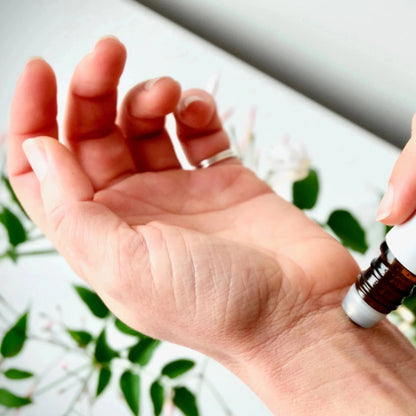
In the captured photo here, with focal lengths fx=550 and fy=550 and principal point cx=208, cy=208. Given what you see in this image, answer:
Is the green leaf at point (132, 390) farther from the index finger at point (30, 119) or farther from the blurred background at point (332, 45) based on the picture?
the blurred background at point (332, 45)

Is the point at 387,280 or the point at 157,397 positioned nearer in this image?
the point at 387,280

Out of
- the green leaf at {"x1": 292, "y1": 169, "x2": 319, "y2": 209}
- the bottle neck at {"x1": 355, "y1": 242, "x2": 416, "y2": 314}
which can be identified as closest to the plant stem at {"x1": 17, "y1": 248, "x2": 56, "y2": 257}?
the green leaf at {"x1": 292, "y1": 169, "x2": 319, "y2": 209}

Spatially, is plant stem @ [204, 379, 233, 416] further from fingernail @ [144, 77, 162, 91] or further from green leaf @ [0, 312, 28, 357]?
fingernail @ [144, 77, 162, 91]

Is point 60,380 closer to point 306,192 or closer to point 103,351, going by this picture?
point 103,351

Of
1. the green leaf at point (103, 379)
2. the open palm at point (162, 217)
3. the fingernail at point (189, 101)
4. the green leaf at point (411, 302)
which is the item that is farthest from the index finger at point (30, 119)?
the green leaf at point (411, 302)

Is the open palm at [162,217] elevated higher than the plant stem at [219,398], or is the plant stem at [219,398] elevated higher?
the open palm at [162,217]

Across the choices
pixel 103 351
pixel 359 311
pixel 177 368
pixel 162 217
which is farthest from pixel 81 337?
pixel 359 311
